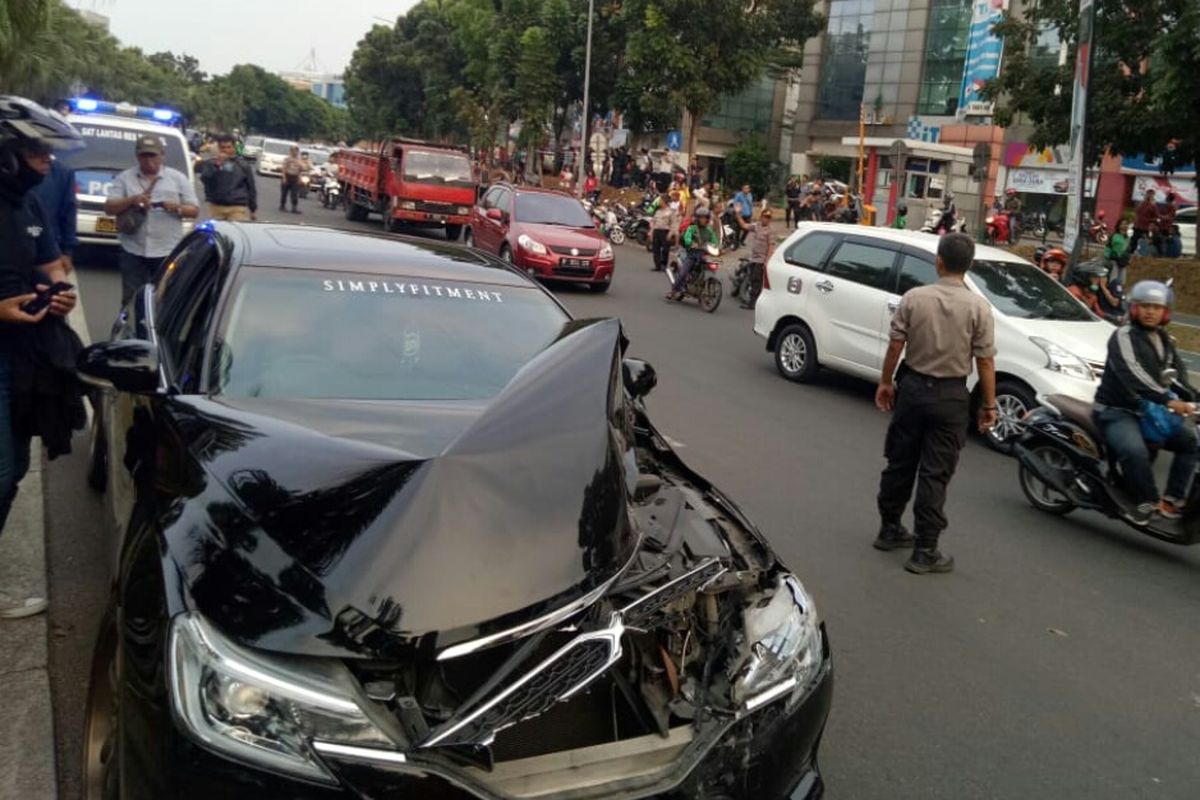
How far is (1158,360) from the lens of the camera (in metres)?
6.38

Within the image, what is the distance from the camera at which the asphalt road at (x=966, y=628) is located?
147 inches

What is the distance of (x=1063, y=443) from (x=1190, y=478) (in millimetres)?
882

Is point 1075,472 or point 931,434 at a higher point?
point 931,434

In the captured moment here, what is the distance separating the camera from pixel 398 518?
2.56 meters

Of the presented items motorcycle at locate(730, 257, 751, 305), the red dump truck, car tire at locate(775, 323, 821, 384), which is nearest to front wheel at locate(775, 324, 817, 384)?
car tire at locate(775, 323, 821, 384)

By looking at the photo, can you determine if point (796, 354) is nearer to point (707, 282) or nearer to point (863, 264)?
point (863, 264)

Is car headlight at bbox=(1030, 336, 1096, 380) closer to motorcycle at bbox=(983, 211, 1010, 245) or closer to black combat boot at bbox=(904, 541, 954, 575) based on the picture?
black combat boot at bbox=(904, 541, 954, 575)

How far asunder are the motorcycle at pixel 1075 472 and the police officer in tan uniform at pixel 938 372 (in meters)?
1.42

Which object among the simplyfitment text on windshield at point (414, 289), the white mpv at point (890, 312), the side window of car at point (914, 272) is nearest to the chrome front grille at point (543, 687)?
the simplyfitment text on windshield at point (414, 289)

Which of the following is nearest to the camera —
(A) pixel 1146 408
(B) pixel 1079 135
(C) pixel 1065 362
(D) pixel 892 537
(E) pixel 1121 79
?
(D) pixel 892 537

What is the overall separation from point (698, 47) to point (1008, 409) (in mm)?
25657

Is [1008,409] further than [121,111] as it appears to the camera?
No

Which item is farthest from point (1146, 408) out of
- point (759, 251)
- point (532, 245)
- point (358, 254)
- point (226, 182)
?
point (532, 245)

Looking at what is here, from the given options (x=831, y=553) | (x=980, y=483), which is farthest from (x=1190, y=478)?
(x=831, y=553)
